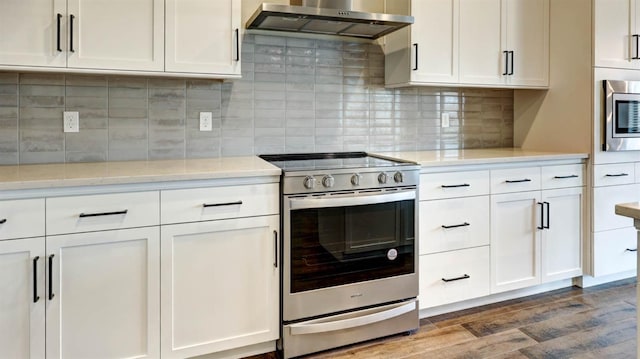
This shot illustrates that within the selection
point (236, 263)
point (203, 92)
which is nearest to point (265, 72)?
point (203, 92)

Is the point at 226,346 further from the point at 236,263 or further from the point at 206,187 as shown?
the point at 206,187

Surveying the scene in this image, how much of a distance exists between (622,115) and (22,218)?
3.53m

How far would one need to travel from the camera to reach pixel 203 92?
102 inches

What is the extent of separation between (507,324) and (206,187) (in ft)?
6.22

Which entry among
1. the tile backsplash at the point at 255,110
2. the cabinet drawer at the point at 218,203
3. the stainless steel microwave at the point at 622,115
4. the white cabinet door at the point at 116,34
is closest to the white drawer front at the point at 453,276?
the tile backsplash at the point at 255,110

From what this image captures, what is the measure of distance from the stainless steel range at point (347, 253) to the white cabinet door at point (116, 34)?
92 centimetres

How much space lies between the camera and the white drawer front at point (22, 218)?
167 centimetres

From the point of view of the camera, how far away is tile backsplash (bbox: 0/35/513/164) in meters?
2.28

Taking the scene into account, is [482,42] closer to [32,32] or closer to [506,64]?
[506,64]

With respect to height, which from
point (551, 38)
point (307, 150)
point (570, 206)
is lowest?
point (570, 206)

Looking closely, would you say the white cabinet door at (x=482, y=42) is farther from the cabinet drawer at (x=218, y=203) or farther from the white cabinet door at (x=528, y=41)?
the cabinet drawer at (x=218, y=203)

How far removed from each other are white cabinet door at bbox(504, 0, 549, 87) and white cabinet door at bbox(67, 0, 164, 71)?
7.71ft

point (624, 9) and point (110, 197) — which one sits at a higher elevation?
point (624, 9)

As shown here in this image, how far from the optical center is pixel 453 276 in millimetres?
2598
